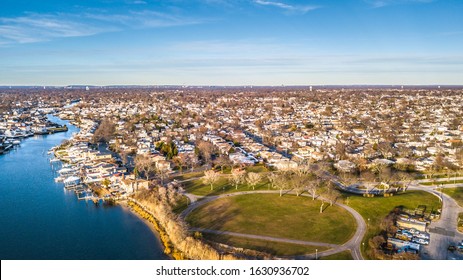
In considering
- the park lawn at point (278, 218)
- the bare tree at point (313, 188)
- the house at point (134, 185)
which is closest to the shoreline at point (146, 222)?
the house at point (134, 185)

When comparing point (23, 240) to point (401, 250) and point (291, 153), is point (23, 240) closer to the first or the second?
point (401, 250)

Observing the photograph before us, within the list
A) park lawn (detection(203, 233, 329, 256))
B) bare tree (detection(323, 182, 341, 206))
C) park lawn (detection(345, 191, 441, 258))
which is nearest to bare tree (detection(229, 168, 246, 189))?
bare tree (detection(323, 182, 341, 206))

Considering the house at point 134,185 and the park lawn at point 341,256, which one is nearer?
the park lawn at point 341,256

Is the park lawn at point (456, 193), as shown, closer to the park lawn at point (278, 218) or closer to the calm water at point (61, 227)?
the park lawn at point (278, 218)

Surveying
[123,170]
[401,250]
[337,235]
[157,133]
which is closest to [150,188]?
[123,170]

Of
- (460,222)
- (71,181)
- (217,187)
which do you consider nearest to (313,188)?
(217,187)

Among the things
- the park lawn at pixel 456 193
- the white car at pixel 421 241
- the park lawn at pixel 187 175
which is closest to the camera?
the white car at pixel 421 241

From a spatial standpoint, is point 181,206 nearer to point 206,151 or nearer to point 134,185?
point 134,185
